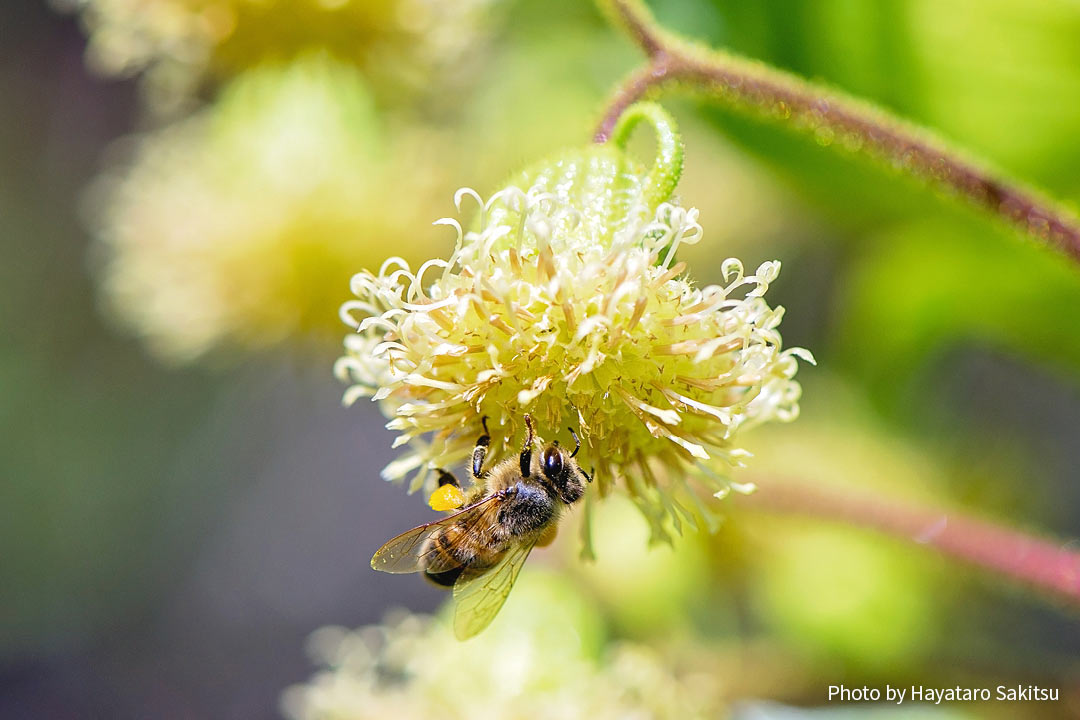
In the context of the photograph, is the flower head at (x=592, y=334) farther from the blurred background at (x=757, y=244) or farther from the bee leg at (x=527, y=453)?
the blurred background at (x=757, y=244)

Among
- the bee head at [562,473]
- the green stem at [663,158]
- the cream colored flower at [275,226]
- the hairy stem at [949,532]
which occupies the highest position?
the cream colored flower at [275,226]

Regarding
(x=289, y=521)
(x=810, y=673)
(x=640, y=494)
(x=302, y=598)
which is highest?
(x=289, y=521)

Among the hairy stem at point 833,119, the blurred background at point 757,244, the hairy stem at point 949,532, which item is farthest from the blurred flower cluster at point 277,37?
the hairy stem at point 949,532

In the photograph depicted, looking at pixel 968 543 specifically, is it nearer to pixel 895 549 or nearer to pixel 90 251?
pixel 895 549

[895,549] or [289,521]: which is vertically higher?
[289,521]

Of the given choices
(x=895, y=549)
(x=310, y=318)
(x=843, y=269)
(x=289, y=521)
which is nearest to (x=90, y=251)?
(x=289, y=521)

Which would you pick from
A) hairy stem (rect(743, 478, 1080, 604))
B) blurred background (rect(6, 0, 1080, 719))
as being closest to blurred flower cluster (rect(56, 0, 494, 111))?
blurred background (rect(6, 0, 1080, 719))

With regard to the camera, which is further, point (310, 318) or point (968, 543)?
point (310, 318)

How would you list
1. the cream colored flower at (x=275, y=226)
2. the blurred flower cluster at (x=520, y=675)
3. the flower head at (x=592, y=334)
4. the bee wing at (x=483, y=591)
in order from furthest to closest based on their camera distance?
the cream colored flower at (x=275, y=226)
the blurred flower cluster at (x=520, y=675)
the bee wing at (x=483, y=591)
the flower head at (x=592, y=334)
